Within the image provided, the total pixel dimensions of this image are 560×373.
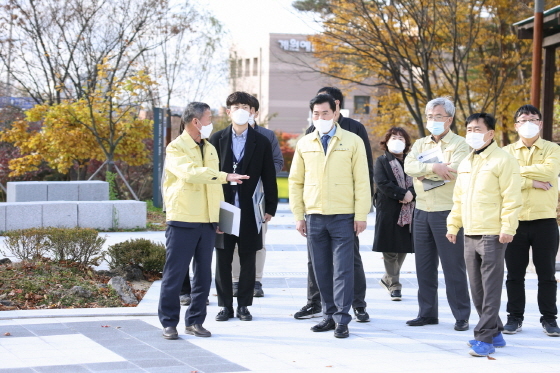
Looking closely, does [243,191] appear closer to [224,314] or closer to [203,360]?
[224,314]

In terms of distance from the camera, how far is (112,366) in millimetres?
5480

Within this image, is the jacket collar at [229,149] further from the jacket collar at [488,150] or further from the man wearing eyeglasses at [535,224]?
the man wearing eyeglasses at [535,224]

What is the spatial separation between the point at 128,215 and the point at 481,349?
10.3 meters

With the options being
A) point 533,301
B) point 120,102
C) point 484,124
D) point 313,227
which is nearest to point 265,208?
point 313,227

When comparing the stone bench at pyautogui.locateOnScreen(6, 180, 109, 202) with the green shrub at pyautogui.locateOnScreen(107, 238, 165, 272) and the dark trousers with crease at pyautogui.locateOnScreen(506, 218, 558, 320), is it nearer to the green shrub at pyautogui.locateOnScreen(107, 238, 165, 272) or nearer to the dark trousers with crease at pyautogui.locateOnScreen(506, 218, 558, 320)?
the green shrub at pyautogui.locateOnScreen(107, 238, 165, 272)

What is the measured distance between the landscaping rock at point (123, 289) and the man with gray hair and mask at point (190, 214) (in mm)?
1470

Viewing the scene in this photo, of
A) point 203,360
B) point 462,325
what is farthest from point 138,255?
point 462,325

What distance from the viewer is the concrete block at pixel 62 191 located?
18.1m

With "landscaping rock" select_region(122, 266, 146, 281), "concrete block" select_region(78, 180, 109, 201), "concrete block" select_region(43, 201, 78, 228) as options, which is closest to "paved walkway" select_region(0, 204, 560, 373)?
"landscaping rock" select_region(122, 266, 146, 281)

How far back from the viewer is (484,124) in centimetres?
612

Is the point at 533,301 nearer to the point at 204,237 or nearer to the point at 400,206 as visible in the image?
the point at 400,206

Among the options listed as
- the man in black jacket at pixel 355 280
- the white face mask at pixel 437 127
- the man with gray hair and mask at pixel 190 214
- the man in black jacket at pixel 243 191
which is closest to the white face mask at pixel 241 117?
the man in black jacket at pixel 243 191

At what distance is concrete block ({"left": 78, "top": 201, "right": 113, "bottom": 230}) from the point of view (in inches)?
578

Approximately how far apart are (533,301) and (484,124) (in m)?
2.92
